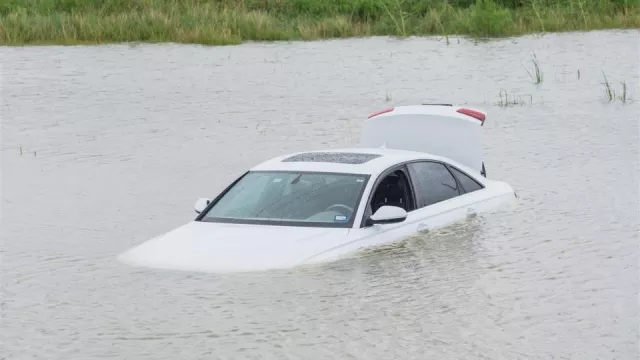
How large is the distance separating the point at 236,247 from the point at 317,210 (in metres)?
0.99

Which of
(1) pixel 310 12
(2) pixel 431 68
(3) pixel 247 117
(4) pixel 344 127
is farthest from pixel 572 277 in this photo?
(1) pixel 310 12

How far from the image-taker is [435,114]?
612 inches

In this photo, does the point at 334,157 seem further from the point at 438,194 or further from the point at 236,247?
the point at 236,247

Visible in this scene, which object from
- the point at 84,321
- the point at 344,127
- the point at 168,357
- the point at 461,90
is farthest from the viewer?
the point at 461,90

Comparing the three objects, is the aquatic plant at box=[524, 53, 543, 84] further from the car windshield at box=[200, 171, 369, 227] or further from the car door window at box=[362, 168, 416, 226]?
the car windshield at box=[200, 171, 369, 227]

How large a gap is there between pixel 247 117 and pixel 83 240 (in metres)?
11.8

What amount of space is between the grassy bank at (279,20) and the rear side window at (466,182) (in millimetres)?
25765

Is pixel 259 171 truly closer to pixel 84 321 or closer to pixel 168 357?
pixel 84 321

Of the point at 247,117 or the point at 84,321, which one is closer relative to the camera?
the point at 84,321

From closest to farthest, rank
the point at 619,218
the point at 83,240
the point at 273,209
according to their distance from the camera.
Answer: the point at 273,209, the point at 83,240, the point at 619,218

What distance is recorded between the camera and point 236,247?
11.5 metres

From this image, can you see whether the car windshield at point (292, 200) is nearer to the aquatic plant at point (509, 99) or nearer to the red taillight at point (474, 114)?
the red taillight at point (474, 114)

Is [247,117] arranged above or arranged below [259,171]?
below

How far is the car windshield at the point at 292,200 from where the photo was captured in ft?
39.9
